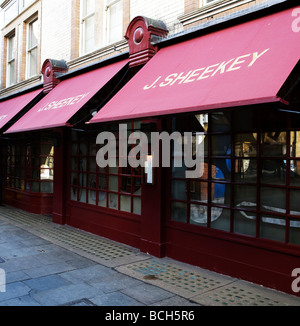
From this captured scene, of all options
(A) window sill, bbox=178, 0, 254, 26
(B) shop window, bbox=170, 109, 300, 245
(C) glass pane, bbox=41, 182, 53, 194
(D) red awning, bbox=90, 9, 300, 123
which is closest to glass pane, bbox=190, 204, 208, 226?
(B) shop window, bbox=170, 109, 300, 245

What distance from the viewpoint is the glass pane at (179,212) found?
6.25m

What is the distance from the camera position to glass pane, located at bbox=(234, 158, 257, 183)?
522cm

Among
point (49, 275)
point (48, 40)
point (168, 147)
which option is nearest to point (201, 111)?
point (168, 147)

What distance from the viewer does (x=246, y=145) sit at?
210 inches

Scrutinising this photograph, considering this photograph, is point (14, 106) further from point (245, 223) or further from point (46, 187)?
point (245, 223)

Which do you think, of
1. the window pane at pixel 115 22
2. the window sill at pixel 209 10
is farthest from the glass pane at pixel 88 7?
the window sill at pixel 209 10

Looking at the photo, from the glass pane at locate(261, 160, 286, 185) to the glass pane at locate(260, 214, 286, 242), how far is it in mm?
519

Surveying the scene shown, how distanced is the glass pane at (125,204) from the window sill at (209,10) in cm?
379

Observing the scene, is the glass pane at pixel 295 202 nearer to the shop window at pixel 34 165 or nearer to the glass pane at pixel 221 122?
the glass pane at pixel 221 122

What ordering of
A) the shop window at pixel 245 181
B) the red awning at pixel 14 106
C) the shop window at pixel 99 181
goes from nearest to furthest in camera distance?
the shop window at pixel 245 181
the shop window at pixel 99 181
the red awning at pixel 14 106

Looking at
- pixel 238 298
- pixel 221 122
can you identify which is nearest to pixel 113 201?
pixel 221 122

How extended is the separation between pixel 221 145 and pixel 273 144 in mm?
923

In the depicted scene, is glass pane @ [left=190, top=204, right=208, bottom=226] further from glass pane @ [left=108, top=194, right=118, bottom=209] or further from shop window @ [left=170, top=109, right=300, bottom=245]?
glass pane @ [left=108, top=194, right=118, bottom=209]
